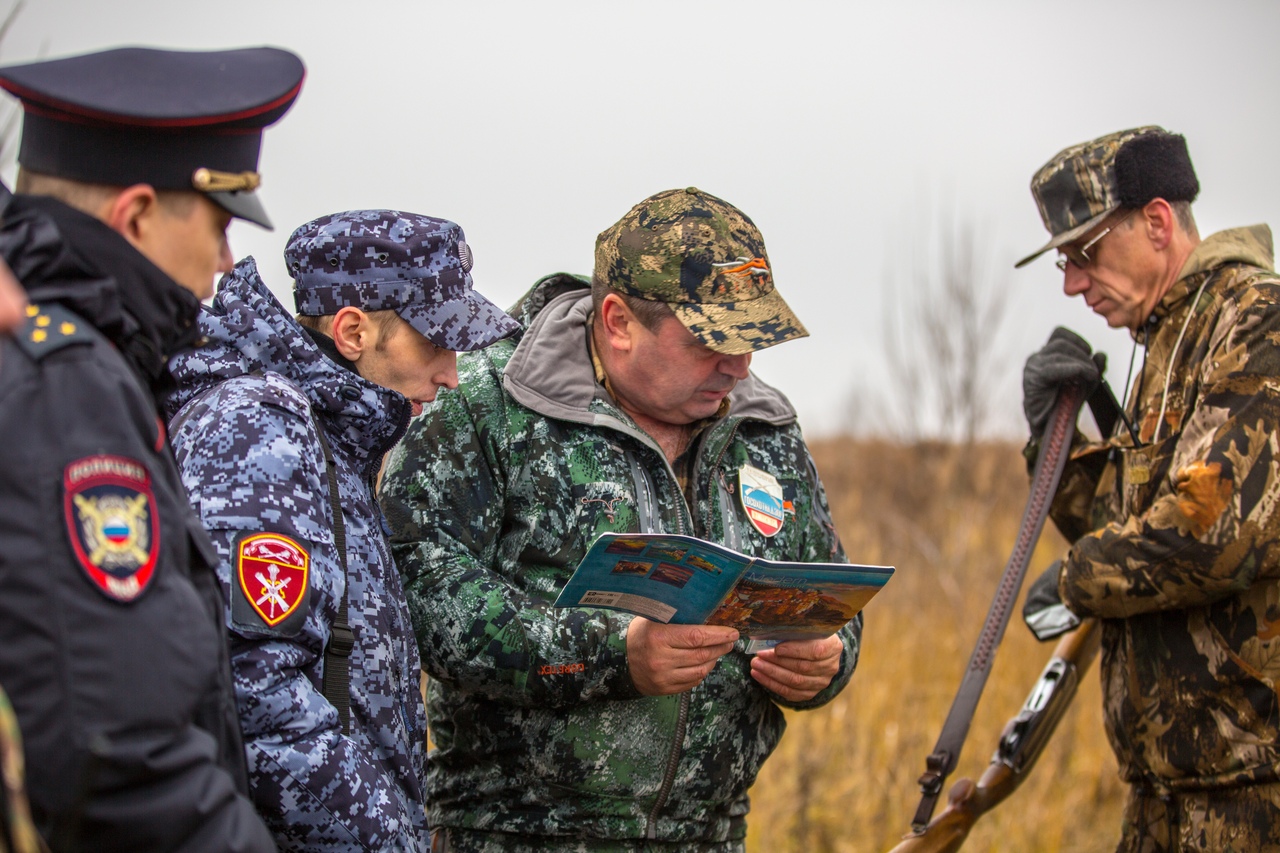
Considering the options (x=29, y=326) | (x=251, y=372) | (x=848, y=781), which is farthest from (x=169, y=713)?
(x=848, y=781)

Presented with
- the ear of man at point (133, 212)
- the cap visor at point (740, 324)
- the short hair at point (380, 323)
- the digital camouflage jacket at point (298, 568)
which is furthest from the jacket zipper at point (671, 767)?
the ear of man at point (133, 212)

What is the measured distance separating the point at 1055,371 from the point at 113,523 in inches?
112

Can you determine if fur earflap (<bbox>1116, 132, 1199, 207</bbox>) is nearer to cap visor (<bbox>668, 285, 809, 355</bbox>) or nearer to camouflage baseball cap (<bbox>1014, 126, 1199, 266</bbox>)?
camouflage baseball cap (<bbox>1014, 126, 1199, 266</bbox>)

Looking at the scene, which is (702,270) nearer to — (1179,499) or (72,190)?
(1179,499)

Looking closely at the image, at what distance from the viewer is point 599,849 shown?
285 centimetres

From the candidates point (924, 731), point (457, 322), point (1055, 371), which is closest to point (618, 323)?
point (457, 322)

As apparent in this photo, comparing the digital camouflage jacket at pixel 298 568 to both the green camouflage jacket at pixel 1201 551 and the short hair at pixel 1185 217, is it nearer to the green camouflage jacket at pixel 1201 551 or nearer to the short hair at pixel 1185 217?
the green camouflage jacket at pixel 1201 551

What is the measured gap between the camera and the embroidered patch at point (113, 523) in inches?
56.3

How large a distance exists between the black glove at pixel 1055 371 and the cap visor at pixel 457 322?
1.81 m

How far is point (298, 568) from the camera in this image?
201 centimetres

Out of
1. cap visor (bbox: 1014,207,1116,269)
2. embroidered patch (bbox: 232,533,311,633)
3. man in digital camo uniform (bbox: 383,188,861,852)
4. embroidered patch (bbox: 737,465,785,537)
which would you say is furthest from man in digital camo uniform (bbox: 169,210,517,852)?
cap visor (bbox: 1014,207,1116,269)

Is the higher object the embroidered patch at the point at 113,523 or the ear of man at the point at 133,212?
the ear of man at the point at 133,212

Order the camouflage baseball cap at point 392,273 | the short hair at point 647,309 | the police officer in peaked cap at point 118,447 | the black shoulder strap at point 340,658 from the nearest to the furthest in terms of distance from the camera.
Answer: the police officer in peaked cap at point 118,447, the black shoulder strap at point 340,658, the camouflage baseball cap at point 392,273, the short hair at point 647,309

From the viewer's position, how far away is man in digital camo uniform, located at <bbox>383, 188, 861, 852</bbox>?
8.92ft
